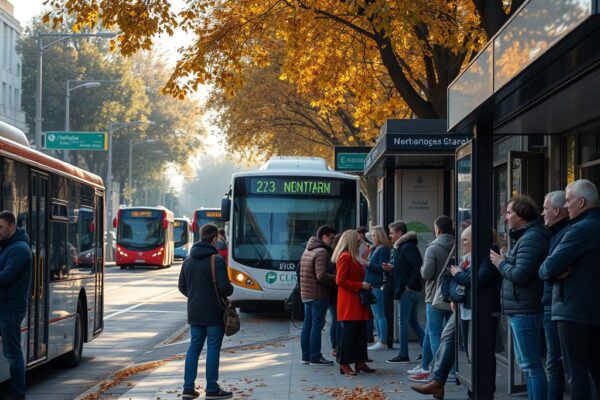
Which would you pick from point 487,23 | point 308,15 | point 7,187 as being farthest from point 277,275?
point 7,187

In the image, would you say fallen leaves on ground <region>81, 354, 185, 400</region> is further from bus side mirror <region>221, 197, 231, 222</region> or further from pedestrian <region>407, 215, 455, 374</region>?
bus side mirror <region>221, 197, 231, 222</region>

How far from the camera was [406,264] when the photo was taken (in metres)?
13.1

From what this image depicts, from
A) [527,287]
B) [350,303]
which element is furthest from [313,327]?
[527,287]

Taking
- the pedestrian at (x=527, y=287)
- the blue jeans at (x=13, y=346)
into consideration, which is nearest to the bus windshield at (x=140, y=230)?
the blue jeans at (x=13, y=346)

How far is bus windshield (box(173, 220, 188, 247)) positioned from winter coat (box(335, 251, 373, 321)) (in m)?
56.9

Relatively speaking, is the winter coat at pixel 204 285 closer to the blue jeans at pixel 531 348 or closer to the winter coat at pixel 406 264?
the winter coat at pixel 406 264

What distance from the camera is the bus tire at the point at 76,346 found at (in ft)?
46.3

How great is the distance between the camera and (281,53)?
37375 millimetres

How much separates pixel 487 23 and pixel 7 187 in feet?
22.2

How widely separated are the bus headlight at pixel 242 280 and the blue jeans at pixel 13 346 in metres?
11.9

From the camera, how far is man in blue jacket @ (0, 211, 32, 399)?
31.3 feet

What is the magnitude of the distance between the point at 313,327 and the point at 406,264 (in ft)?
4.68

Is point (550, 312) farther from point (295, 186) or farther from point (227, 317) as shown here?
point (295, 186)

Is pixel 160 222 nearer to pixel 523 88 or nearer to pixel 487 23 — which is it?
pixel 487 23
